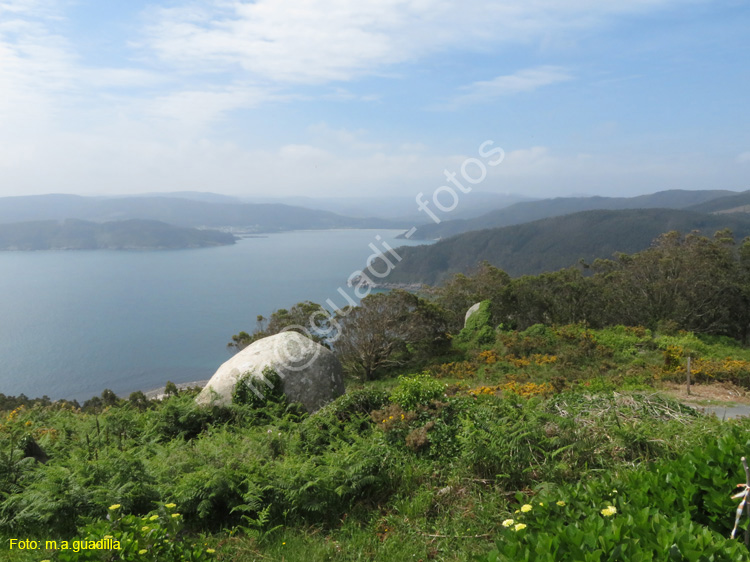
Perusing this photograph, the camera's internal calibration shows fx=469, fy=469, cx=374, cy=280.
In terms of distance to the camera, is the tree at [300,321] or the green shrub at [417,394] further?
the tree at [300,321]

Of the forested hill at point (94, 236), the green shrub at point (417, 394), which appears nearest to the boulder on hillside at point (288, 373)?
the green shrub at point (417, 394)

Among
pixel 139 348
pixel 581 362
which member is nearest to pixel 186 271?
pixel 139 348

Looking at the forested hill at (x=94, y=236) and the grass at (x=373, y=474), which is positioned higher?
the forested hill at (x=94, y=236)

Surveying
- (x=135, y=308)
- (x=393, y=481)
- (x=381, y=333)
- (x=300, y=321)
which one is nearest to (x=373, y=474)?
(x=393, y=481)

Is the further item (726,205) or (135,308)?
(726,205)

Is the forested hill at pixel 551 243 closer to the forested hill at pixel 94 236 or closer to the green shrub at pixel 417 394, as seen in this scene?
the green shrub at pixel 417 394

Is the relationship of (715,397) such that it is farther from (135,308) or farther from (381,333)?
(135,308)
